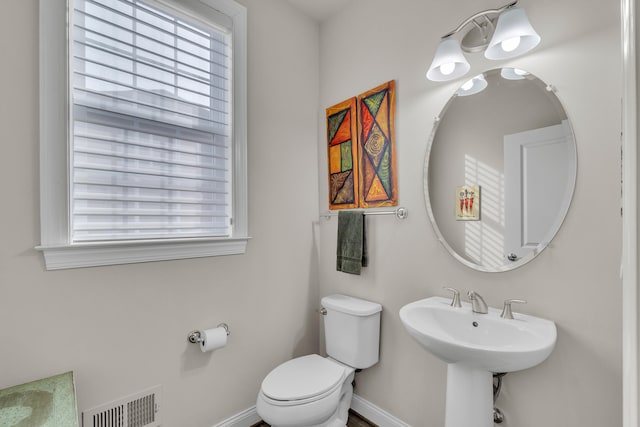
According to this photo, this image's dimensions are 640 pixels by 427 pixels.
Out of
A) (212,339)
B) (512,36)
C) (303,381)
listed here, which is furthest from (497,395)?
(512,36)

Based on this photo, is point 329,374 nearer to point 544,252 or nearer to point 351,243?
point 351,243

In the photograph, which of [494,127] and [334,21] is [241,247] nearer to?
[494,127]

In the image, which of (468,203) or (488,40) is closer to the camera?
(488,40)

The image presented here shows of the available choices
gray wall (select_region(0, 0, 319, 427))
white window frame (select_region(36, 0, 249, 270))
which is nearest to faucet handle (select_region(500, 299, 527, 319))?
gray wall (select_region(0, 0, 319, 427))

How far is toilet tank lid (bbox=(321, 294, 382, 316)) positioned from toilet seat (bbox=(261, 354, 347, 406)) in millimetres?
300

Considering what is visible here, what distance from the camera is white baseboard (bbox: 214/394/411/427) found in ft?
5.62

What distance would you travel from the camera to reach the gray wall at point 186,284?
118 centimetres

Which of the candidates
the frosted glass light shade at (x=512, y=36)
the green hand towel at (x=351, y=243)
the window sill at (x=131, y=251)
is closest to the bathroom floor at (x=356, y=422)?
the green hand towel at (x=351, y=243)

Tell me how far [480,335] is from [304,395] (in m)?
0.82

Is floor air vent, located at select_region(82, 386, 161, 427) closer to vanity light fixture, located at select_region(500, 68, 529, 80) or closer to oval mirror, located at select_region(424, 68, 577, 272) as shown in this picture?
oval mirror, located at select_region(424, 68, 577, 272)

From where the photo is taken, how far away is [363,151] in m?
1.90

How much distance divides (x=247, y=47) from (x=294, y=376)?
188cm

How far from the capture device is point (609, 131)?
106cm

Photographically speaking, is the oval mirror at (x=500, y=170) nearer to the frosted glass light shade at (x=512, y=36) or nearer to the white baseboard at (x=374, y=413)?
the frosted glass light shade at (x=512, y=36)
